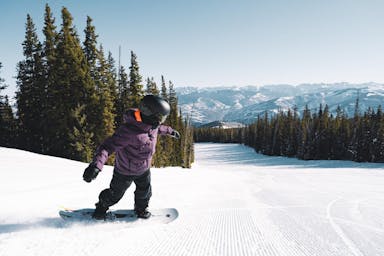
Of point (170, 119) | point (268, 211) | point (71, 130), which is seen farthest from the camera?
point (170, 119)

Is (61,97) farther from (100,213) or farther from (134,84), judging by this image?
(100,213)

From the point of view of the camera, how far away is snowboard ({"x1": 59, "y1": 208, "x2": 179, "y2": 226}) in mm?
3809

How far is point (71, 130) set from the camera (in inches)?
957

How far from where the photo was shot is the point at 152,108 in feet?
11.9

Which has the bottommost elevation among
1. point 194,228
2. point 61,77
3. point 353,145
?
point 353,145

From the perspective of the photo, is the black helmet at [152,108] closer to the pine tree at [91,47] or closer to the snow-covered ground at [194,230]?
the snow-covered ground at [194,230]

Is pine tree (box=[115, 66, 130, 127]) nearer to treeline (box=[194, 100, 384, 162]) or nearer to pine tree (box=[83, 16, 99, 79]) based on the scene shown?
pine tree (box=[83, 16, 99, 79])

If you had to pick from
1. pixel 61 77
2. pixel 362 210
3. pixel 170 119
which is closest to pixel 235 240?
pixel 362 210

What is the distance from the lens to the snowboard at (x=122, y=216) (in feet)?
12.5

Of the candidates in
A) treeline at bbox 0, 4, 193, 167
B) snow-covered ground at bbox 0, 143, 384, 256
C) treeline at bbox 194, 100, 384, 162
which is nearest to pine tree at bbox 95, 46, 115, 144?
treeline at bbox 0, 4, 193, 167

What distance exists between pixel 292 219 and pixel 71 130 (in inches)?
919

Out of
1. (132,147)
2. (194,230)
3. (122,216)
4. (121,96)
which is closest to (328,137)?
(121,96)

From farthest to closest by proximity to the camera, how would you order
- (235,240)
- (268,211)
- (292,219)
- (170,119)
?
1. (170,119)
2. (268,211)
3. (292,219)
4. (235,240)

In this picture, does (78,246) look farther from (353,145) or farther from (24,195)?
(353,145)
